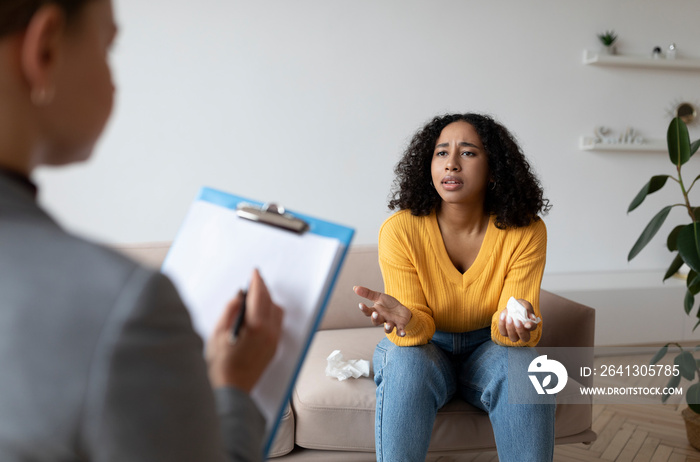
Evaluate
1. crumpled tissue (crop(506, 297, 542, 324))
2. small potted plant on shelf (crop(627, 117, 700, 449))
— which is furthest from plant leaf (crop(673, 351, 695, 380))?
crumpled tissue (crop(506, 297, 542, 324))

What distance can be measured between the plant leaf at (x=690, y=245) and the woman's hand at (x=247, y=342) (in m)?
1.85

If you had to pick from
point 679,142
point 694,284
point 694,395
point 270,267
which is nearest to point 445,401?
point 694,395

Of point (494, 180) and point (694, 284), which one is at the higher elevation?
point (494, 180)

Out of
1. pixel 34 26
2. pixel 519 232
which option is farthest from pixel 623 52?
pixel 34 26

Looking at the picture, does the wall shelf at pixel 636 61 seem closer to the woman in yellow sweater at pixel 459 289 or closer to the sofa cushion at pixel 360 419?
the woman in yellow sweater at pixel 459 289

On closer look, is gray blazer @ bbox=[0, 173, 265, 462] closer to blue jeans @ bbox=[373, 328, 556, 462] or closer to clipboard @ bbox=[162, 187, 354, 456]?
clipboard @ bbox=[162, 187, 354, 456]

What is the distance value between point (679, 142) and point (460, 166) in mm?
900

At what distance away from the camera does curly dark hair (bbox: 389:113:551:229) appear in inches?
76.0

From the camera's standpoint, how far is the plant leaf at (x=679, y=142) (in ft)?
7.23

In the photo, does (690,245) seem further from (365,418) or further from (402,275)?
(365,418)

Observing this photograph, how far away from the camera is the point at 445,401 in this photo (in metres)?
1.74

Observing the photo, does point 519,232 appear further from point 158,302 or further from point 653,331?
point 653,331

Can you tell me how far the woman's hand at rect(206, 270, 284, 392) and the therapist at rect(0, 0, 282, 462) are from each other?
13cm

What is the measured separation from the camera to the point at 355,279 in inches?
95.6
